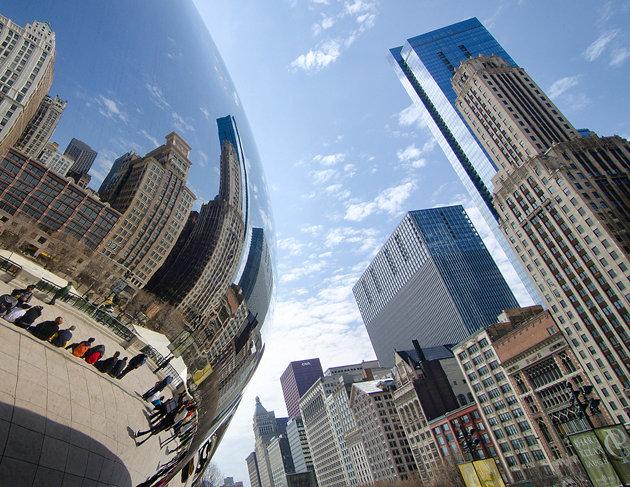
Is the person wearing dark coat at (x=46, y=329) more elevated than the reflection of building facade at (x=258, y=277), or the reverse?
the reflection of building facade at (x=258, y=277)

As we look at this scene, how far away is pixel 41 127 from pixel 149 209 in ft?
2.62

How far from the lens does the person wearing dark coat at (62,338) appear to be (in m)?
2.42

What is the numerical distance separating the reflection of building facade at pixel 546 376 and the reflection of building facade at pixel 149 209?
3029 inches

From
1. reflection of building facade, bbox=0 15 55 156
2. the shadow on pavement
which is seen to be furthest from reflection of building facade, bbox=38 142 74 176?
the shadow on pavement

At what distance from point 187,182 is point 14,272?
1411 millimetres

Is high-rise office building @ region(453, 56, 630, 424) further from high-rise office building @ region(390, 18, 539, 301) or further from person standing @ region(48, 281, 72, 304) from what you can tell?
person standing @ region(48, 281, 72, 304)

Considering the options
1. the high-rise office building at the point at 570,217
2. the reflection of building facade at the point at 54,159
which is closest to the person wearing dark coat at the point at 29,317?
the reflection of building facade at the point at 54,159

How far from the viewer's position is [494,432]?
3329 inches

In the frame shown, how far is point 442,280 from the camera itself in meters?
159

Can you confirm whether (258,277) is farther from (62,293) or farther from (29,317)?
(29,317)

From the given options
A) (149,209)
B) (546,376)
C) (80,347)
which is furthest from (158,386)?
(546,376)

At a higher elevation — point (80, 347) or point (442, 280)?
point (442, 280)

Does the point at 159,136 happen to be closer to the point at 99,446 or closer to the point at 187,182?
the point at 187,182

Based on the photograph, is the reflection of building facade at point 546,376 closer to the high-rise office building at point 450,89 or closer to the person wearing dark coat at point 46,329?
the high-rise office building at point 450,89
